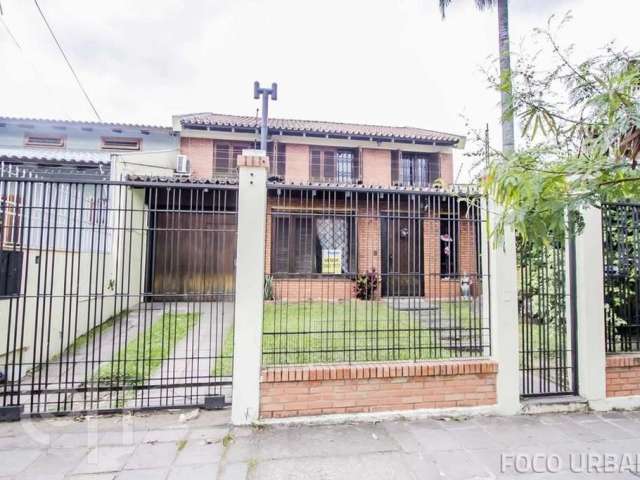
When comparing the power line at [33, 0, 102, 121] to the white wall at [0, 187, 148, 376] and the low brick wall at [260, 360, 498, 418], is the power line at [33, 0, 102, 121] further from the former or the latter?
the low brick wall at [260, 360, 498, 418]

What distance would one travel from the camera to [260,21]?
30.4 feet

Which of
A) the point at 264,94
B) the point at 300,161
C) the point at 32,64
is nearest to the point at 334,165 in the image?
the point at 300,161

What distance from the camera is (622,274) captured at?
4.27 m

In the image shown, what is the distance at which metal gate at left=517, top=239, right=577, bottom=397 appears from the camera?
13.3ft

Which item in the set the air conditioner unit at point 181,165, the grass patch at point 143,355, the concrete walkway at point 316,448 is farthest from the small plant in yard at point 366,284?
the air conditioner unit at point 181,165

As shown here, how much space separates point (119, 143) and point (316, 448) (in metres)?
15.8

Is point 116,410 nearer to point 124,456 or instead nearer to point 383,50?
point 124,456

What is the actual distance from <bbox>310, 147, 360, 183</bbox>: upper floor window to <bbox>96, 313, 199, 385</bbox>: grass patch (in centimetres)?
895

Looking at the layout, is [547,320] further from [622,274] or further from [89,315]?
[89,315]

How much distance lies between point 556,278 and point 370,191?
261cm

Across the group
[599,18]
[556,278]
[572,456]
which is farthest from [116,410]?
[599,18]

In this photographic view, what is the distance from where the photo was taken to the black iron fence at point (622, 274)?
418cm

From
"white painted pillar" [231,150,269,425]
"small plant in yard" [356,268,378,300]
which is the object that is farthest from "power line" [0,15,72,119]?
"small plant in yard" [356,268,378,300]

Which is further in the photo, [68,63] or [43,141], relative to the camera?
[43,141]
